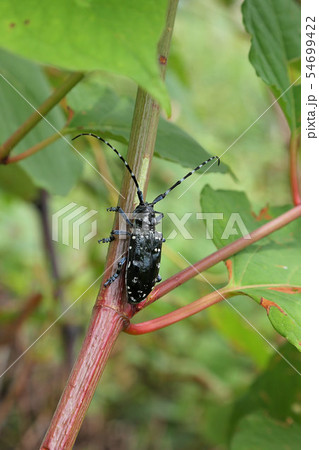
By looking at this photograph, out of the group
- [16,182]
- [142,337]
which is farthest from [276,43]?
[142,337]

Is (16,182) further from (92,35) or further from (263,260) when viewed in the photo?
(92,35)

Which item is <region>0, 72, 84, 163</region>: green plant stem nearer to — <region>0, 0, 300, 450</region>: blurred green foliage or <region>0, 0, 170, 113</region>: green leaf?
<region>0, 0, 300, 450</region>: blurred green foliage

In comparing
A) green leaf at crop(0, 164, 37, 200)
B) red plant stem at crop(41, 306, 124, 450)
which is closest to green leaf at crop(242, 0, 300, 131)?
red plant stem at crop(41, 306, 124, 450)

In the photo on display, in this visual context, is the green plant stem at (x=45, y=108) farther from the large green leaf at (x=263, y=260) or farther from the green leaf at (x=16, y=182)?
the green leaf at (x=16, y=182)
